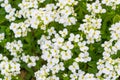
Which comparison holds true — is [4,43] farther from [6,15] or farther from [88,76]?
[88,76]

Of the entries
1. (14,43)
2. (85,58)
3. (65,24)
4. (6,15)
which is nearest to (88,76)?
(85,58)

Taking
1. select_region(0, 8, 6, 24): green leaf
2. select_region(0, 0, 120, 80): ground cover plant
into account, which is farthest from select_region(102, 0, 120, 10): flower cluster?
select_region(0, 8, 6, 24): green leaf

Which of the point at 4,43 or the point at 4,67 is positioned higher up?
the point at 4,43

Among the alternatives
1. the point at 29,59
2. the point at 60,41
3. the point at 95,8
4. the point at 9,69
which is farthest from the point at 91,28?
the point at 9,69

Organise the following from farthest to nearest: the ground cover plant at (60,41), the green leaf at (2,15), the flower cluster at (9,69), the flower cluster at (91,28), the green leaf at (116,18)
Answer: the green leaf at (2,15) < the green leaf at (116,18) < the flower cluster at (91,28) < the ground cover plant at (60,41) < the flower cluster at (9,69)

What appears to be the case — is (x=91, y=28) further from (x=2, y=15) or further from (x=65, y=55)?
(x=2, y=15)

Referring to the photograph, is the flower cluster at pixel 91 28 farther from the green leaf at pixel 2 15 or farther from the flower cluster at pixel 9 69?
the green leaf at pixel 2 15

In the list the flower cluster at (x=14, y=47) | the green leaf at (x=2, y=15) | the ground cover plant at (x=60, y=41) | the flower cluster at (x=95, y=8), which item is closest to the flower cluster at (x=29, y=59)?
the ground cover plant at (x=60, y=41)

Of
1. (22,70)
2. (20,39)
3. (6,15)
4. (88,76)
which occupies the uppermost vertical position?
(6,15)
